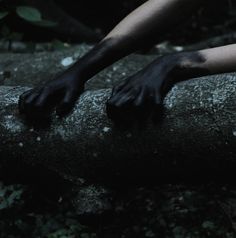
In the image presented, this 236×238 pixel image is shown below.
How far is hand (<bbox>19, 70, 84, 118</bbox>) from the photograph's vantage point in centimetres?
201

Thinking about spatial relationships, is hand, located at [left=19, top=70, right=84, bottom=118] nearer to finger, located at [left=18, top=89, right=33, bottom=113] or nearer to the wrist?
finger, located at [left=18, top=89, right=33, bottom=113]

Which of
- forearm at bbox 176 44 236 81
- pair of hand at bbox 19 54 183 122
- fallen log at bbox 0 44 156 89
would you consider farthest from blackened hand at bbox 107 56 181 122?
fallen log at bbox 0 44 156 89

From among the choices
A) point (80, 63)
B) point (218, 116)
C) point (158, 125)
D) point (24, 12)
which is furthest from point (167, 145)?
point (24, 12)

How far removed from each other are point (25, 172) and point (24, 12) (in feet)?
5.63

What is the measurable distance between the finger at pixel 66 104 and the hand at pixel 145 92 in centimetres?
18

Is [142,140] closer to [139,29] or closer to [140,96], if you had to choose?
[140,96]

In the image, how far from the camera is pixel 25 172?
2104 millimetres

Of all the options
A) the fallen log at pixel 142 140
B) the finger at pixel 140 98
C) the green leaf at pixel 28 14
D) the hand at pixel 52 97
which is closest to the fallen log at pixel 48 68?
the green leaf at pixel 28 14

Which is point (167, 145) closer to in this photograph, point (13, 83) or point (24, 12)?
point (13, 83)

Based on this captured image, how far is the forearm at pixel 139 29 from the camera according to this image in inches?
88.4

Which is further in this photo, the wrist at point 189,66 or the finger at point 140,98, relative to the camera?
the wrist at point 189,66

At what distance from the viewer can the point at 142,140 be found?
1896mm

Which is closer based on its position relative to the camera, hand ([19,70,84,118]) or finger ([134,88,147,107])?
finger ([134,88,147,107])

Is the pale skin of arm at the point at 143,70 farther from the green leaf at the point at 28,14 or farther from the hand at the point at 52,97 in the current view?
Answer: the green leaf at the point at 28,14
